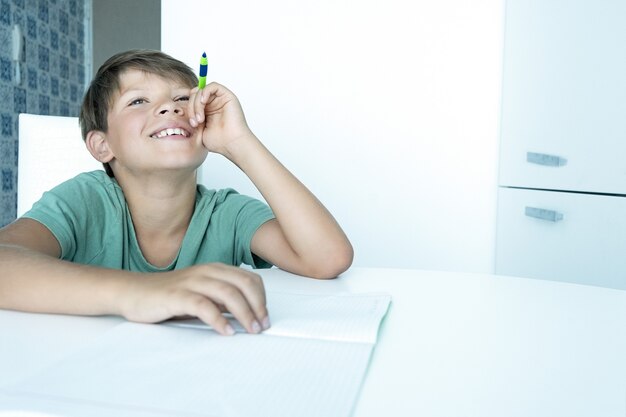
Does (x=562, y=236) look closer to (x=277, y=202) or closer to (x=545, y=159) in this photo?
(x=545, y=159)

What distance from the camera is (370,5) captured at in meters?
1.62

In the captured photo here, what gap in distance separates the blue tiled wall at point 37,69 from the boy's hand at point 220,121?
220 centimetres

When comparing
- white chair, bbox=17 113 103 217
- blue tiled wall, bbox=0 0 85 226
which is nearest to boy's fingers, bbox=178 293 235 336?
white chair, bbox=17 113 103 217

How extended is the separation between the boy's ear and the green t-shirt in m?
0.06

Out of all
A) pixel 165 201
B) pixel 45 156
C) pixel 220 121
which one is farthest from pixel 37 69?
pixel 220 121

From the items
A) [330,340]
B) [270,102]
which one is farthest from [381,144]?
[330,340]

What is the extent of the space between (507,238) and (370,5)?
0.71 metres

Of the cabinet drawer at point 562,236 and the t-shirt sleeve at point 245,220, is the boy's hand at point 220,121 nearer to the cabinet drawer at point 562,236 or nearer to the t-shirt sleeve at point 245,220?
the t-shirt sleeve at point 245,220

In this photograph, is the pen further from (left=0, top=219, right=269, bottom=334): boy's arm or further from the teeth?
(left=0, top=219, right=269, bottom=334): boy's arm

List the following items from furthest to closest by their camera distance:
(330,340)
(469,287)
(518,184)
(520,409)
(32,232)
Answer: (518,184)
(32,232)
(469,287)
(330,340)
(520,409)

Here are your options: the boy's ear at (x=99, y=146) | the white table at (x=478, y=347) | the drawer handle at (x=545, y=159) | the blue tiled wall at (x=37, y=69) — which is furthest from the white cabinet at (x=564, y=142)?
the blue tiled wall at (x=37, y=69)

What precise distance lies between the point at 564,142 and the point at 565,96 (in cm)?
11

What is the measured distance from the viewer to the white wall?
1.62 meters

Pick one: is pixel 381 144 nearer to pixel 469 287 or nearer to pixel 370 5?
pixel 370 5
